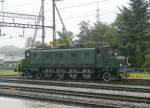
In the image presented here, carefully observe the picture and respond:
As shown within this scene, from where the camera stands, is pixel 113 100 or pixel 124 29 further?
pixel 124 29

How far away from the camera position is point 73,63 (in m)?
34.2

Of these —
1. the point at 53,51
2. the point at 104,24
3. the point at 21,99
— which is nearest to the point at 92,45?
the point at 53,51

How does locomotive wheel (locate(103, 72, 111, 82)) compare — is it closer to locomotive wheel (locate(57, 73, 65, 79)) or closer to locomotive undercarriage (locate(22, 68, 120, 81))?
locomotive undercarriage (locate(22, 68, 120, 81))

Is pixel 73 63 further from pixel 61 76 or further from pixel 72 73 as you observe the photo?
pixel 61 76

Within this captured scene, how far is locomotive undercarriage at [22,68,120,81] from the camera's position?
32.0 meters

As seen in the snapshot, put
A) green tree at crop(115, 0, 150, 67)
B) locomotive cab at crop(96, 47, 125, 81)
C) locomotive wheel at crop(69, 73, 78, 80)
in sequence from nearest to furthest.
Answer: locomotive cab at crop(96, 47, 125, 81) < locomotive wheel at crop(69, 73, 78, 80) < green tree at crop(115, 0, 150, 67)

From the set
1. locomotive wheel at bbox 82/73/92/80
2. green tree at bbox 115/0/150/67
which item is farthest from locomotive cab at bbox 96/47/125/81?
green tree at bbox 115/0/150/67

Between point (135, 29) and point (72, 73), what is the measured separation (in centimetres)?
1951

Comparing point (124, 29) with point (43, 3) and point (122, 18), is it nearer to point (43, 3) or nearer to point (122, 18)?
point (122, 18)

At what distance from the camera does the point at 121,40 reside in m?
51.8

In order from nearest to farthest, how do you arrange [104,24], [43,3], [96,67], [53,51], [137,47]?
[96,67], [53,51], [137,47], [43,3], [104,24]

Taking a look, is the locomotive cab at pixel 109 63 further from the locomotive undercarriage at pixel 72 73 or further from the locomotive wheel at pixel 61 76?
the locomotive wheel at pixel 61 76

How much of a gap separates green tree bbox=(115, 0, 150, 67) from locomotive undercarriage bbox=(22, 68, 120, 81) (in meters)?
16.2

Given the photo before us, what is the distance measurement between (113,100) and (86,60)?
16427 mm
